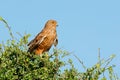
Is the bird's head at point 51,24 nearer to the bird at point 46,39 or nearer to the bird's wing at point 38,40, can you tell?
the bird at point 46,39

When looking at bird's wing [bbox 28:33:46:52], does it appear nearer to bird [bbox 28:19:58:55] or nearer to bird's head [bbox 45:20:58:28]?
bird [bbox 28:19:58:55]

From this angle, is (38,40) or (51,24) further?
(51,24)

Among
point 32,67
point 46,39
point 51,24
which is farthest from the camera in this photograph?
point 51,24

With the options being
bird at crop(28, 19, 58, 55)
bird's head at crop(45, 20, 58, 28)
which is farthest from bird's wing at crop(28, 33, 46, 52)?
bird's head at crop(45, 20, 58, 28)

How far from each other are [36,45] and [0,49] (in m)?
3.25

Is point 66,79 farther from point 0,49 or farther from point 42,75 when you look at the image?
point 0,49

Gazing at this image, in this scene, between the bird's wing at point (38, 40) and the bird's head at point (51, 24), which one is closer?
the bird's wing at point (38, 40)

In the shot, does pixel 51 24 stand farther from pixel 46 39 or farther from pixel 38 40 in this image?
pixel 38 40

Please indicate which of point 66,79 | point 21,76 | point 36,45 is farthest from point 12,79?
point 36,45

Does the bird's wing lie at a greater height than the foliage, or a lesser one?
greater

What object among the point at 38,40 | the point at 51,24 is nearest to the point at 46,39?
the point at 38,40

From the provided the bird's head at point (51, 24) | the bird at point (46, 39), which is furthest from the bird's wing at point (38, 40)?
the bird's head at point (51, 24)

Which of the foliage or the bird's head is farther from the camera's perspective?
the bird's head

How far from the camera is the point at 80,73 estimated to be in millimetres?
8000
